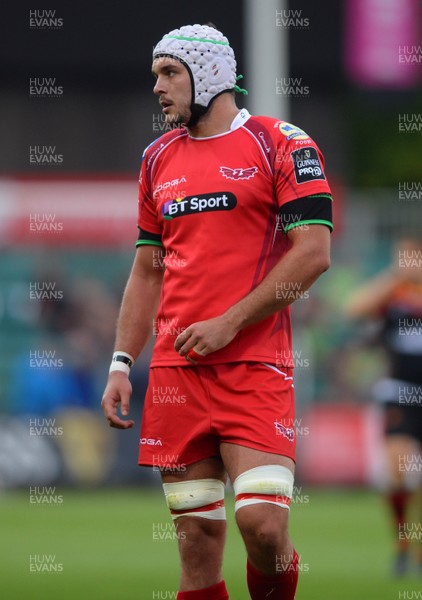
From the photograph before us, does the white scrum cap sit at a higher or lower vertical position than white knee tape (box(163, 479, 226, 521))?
higher

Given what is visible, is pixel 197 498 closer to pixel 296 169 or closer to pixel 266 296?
pixel 266 296

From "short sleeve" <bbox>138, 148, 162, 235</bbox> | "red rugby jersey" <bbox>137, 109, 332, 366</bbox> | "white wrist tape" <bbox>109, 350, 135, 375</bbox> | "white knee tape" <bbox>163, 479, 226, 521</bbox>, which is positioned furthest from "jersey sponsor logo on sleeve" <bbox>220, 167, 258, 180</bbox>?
"white knee tape" <bbox>163, 479, 226, 521</bbox>

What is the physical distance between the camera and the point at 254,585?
5812 millimetres

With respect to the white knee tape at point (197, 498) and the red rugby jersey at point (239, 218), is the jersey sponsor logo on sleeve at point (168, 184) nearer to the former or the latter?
the red rugby jersey at point (239, 218)

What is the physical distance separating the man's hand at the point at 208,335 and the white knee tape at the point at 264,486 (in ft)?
1.66

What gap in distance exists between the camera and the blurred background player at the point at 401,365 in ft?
35.0

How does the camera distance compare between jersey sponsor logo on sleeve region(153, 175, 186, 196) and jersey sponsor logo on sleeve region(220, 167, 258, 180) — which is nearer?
jersey sponsor logo on sleeve region(220, 167, 258, 180)

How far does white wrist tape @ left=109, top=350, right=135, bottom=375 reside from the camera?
20.6ft

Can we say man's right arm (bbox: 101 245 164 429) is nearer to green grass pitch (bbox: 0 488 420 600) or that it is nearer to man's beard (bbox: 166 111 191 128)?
man's beard (bbox: 166 111 191 128)

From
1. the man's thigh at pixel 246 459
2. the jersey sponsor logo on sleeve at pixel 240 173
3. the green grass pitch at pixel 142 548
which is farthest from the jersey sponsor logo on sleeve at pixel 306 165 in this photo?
the green grass pitch at pixel 142 548

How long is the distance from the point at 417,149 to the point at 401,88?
1.66 meters

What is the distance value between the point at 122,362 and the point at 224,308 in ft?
2.13

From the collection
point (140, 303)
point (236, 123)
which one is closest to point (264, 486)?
point (140, 303)

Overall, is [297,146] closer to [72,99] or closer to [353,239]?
[353,239]
